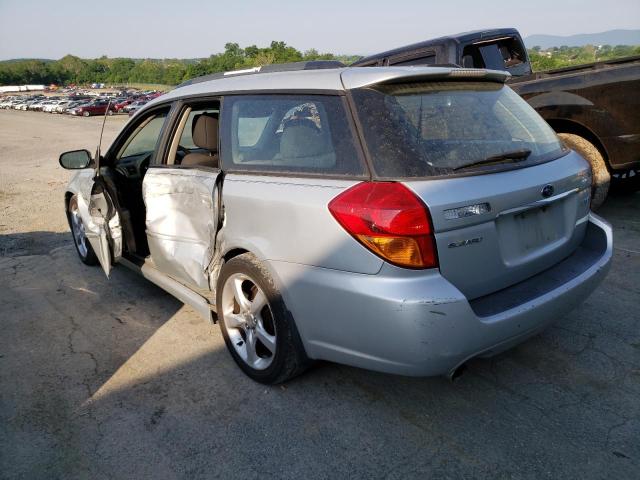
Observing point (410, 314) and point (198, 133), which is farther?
point (198, 133)

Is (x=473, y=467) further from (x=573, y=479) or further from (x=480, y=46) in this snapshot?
(x=480, y=46)

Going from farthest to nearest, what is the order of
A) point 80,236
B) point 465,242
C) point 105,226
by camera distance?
point 80,236
point 105,226
point 465,242

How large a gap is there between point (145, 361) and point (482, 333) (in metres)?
2.16

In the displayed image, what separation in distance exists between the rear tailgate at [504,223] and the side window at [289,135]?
431mm

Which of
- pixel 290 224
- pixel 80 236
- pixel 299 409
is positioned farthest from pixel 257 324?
pixel 80 236

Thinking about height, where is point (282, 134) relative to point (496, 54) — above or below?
below

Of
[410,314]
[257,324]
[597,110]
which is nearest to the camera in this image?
[410,314]

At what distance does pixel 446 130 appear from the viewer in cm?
243

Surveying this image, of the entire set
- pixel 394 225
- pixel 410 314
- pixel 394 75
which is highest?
pixel 394 75

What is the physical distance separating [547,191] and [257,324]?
1698 millimetres

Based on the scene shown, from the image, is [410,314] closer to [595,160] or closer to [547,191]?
[547,191]

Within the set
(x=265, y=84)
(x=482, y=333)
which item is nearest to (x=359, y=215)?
(x=482, y=333)

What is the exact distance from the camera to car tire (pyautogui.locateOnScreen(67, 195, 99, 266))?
16.0ft

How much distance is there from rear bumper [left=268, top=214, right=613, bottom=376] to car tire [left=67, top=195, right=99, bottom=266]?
3.11 m
